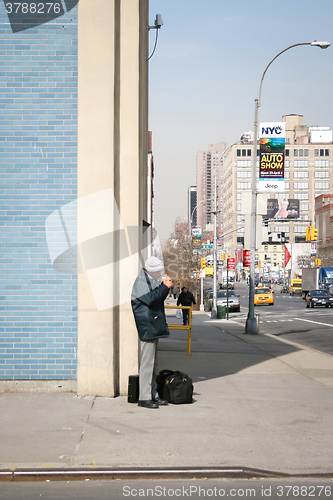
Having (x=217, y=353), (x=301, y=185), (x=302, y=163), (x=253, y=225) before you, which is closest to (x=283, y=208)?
(x=301, y=185)

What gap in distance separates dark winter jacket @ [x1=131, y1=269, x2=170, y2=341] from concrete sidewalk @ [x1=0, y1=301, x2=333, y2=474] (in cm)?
108

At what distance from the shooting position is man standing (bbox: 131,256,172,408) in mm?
7914

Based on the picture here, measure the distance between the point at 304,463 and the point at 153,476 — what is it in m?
1.52

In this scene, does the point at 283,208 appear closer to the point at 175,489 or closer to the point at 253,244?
the point at 253,244

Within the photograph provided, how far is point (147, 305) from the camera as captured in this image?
7941 millimetres

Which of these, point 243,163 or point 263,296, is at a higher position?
point 243,163

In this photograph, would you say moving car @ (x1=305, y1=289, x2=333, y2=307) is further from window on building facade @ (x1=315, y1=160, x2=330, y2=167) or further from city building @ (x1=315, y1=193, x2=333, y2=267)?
window on building facade @ (x1=315, y1=160, x2=330, y2=167)

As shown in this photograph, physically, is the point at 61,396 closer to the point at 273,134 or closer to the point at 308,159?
the point at 273,134

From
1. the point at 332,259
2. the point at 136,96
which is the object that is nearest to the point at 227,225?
the point at 332,259

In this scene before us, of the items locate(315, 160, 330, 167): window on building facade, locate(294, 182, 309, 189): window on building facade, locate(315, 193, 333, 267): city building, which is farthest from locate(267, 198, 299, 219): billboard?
locate(315, 193, 333, 267): city building

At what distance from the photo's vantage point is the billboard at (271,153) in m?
23.6

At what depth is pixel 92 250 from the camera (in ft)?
28.8

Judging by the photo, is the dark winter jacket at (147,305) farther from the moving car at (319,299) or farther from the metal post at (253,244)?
the moving car at (319,299)

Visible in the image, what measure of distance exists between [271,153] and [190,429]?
18491mm
